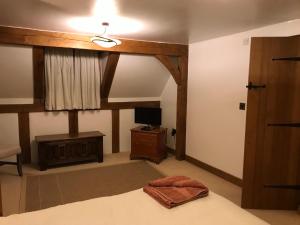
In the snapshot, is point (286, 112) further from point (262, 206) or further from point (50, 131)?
point (50, 131)

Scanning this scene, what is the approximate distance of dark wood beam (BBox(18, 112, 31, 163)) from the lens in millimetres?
4266

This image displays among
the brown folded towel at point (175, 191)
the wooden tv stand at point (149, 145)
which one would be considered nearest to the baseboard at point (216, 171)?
the wooden tv stand at point (149, 145)

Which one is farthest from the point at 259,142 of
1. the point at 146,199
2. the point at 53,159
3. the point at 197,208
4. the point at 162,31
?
the point at 53,159

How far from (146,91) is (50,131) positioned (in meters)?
2.07

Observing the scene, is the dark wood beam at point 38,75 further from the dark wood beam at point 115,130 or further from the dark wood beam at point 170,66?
the dark wood beam at point 170,66

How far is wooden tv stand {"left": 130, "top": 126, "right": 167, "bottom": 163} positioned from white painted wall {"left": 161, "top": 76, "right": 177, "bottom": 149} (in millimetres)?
459

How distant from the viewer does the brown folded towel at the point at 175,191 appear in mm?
1737

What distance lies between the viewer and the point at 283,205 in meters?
2.84

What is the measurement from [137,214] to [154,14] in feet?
6.34

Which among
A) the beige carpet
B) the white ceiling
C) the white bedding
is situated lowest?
the beige carpet

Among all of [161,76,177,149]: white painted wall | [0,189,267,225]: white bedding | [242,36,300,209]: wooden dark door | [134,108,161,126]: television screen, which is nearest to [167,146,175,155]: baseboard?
[161,76,177,149]: white painted wall

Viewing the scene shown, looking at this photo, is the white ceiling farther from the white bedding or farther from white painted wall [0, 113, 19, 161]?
white painted wall [0, 113, 19, 161]

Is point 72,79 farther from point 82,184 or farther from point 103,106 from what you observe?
point 82,184

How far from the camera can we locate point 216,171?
3.90 meters
